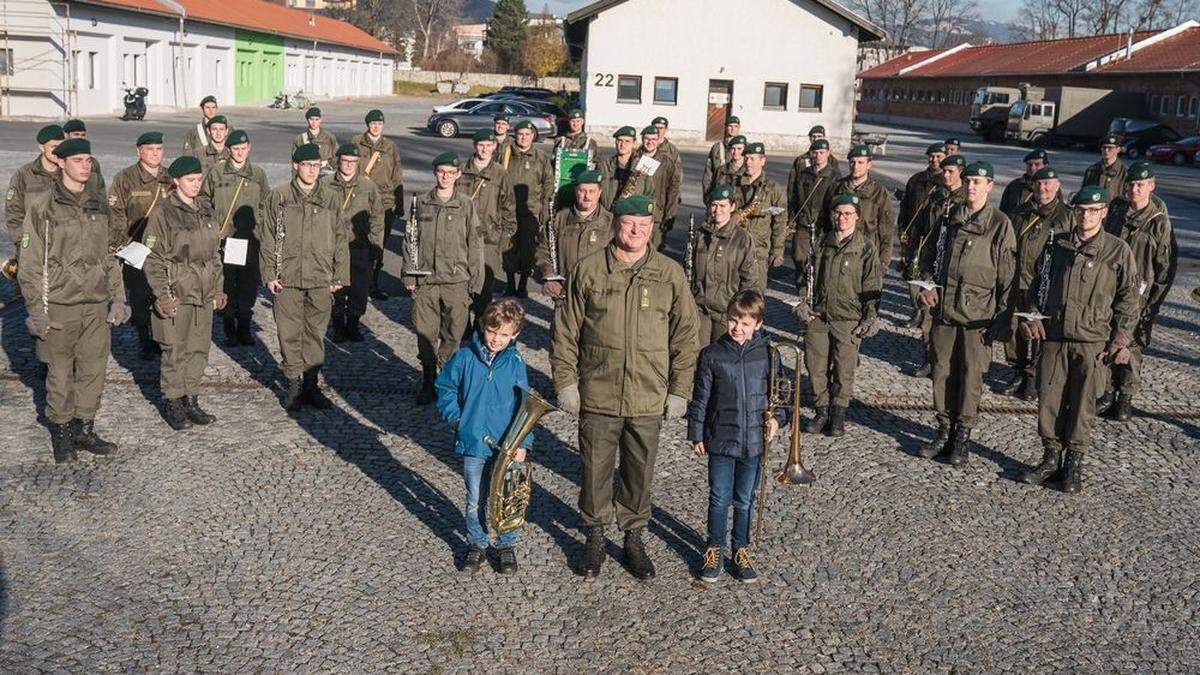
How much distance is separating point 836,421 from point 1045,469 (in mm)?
1588

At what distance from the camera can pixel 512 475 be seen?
5.95 m

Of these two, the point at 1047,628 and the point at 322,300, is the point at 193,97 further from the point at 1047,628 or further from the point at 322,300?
the point at 1047,628

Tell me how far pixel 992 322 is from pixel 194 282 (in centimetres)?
587

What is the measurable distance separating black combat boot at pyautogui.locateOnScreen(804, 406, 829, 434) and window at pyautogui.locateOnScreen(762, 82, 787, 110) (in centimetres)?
3457

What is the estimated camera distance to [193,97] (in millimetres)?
55094

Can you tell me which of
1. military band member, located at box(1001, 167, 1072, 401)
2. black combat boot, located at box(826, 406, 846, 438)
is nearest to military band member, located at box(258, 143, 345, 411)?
black combat boot, located at box(826, 406, 846, 438)

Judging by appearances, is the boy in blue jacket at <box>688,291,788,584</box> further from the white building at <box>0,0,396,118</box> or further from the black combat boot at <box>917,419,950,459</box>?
the white building at <box>0,0,396,118</box>

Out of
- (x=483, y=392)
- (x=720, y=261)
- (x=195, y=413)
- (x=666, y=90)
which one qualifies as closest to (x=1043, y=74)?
(x=666, y=90)

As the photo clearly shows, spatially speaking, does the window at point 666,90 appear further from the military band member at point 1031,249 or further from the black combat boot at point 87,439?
the black combat boot at point 87,439

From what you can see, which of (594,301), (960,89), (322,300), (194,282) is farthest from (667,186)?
(960,89)

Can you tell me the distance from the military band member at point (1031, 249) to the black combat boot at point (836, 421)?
2059 mm

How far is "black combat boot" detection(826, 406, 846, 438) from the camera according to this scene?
8.69 m

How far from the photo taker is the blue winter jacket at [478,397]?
5969 millimetres

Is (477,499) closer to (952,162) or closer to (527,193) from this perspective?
(952,162)
